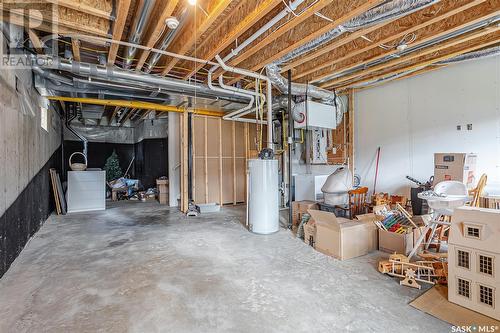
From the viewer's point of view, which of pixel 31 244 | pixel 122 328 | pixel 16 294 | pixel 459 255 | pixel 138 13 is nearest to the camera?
pixel 122 328

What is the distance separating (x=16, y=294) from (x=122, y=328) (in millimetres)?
1264

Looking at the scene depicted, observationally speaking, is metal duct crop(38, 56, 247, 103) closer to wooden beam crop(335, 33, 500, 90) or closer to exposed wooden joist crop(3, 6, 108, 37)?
exposed wooden joist crop(3, 6, 108, 37)

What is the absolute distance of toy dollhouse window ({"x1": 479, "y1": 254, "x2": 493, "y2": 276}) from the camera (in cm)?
182

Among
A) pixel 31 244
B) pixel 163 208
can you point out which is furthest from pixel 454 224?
pixel 163 208

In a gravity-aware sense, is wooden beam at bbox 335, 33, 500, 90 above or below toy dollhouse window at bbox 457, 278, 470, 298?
above

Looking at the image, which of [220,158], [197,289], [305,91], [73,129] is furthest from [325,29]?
[73,129]

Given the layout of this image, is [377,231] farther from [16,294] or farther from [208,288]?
[16,294]

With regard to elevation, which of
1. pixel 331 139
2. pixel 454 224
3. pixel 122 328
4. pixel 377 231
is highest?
pixel 331 139

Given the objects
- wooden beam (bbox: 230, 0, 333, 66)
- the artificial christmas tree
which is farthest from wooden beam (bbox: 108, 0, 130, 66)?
the artificial christmas tree

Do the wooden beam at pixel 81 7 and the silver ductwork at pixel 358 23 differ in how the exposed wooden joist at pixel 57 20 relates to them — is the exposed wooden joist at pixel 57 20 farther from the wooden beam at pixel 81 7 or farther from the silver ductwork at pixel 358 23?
the silver ductwork at pixel 358 23

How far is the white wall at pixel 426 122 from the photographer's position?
389cm

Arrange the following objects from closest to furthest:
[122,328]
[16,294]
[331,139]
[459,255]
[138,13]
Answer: [122,328], [459,255], [16,294], [138,13], [331,139]

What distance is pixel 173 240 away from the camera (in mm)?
3738

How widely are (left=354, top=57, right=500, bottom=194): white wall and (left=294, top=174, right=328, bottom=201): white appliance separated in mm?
1322
